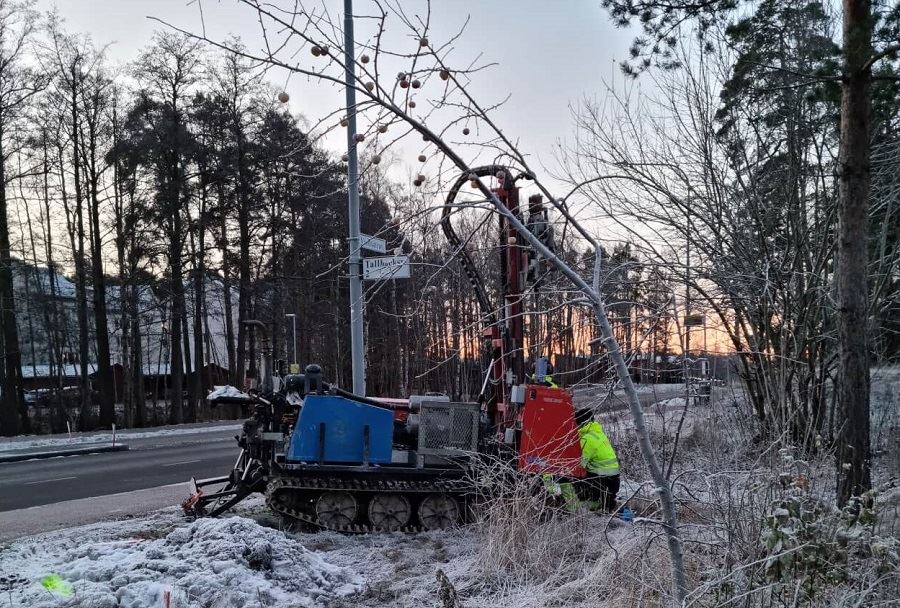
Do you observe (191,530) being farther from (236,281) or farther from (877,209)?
(236,281)

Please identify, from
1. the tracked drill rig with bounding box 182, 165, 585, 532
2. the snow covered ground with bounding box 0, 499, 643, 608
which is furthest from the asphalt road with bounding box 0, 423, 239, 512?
the snow covered ground with bounding box 0, 499, 643, 608

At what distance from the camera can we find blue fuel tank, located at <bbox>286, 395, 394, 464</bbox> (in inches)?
314

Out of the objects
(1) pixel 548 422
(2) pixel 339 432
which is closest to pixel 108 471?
(2) pixel 339 432

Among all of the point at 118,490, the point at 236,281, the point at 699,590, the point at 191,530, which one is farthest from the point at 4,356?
the point at 699,590

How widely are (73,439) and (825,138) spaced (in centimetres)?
2004

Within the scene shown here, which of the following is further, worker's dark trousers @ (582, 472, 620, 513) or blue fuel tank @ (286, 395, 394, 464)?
blue fuel tank @ (286, 395, 394, 464)

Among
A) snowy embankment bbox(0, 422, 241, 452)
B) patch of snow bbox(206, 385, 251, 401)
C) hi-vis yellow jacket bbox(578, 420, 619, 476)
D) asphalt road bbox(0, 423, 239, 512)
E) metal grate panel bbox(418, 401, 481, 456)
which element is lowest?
snowy embankment bbox(0, 422, 241, 452)

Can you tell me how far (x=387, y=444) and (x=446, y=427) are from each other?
684mm

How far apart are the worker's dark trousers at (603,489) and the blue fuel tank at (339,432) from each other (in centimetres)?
219

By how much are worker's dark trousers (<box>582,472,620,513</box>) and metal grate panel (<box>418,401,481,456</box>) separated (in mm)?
1339

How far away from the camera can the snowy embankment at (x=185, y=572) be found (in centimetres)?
500

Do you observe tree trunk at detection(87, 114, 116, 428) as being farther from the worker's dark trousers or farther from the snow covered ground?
the worker's dark trousers

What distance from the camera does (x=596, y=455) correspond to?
7672 millimetres

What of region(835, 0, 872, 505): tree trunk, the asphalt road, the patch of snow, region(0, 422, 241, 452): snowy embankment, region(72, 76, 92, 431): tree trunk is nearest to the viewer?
region(835, 0, 872, 505): tree trunk
